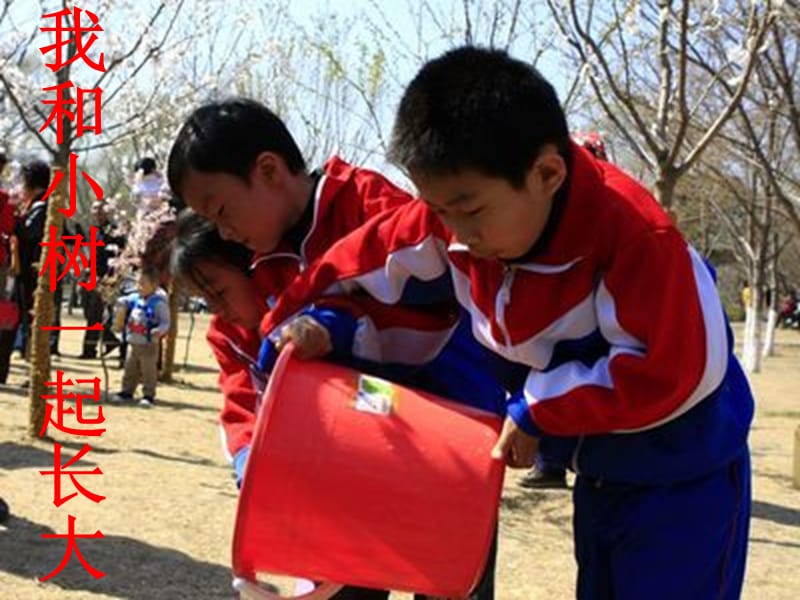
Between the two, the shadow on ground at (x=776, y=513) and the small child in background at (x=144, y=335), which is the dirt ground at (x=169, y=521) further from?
the small child in background at (x=144, y=335)

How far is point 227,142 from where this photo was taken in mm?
2020

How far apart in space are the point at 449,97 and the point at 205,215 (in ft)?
2.26

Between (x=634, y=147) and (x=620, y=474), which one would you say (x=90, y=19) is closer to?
(x=634, y=147)

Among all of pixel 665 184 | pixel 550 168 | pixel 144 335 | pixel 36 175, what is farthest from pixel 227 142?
pixel 36 175

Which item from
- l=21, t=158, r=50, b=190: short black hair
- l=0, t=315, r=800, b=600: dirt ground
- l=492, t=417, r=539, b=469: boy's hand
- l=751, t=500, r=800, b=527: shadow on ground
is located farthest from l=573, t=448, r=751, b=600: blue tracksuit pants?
l=21, t=158, r=50, b=190: short black hair

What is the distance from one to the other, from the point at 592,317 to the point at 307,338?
467mm

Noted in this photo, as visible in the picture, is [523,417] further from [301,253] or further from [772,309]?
[772,309]

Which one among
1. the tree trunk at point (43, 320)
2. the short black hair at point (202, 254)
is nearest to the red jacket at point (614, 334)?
the short black hair at point (202, 254)

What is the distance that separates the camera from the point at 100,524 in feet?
14.5

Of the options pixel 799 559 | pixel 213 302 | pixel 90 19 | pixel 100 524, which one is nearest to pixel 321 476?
pixel 213 302

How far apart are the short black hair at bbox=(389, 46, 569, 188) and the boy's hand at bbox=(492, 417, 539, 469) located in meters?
0.37

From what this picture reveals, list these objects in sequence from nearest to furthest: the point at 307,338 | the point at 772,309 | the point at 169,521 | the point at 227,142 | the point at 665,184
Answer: the point at 307,338
the point at 227,142
the point at 169,521
the point at 665,184
the point at 772,309

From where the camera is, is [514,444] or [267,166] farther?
[267,166]

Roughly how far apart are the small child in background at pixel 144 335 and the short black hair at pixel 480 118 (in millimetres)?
6466
